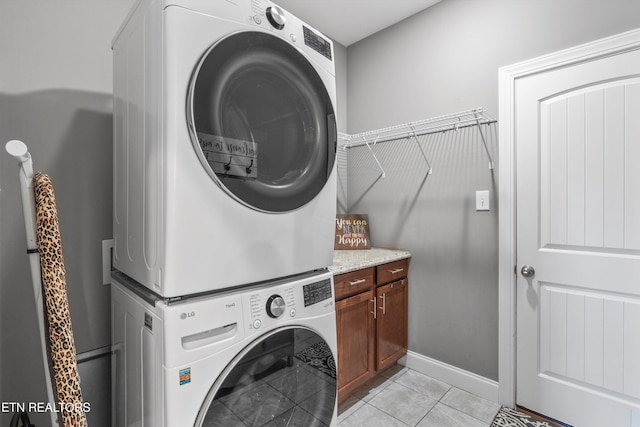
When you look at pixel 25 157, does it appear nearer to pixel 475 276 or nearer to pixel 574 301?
pixel 475 276

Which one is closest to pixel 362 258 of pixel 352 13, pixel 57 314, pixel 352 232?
pixel 352 232

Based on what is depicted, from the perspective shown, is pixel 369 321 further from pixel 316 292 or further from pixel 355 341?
pixel 316 292

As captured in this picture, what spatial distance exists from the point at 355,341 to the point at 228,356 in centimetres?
113

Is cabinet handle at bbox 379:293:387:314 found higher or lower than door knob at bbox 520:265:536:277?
lower

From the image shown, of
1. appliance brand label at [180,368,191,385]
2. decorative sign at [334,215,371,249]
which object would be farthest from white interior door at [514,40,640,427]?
appliance brand label at [180,368,191,385]

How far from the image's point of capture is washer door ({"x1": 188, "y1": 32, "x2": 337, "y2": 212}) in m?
0.86

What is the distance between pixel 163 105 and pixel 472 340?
219cm

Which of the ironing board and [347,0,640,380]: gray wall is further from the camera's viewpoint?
[347,0,640,380]: gray wall

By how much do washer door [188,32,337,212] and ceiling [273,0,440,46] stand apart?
1391mm

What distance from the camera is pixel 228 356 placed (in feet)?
2.98

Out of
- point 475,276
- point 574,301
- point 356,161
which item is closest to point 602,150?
point 574,301

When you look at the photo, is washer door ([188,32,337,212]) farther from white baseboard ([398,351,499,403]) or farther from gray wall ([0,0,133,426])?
white baseboard ([398,351,499,403])

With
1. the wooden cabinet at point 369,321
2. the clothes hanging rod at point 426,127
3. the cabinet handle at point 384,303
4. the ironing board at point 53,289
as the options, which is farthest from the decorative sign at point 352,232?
the ironing board at point 53,289

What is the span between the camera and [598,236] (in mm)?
1629
